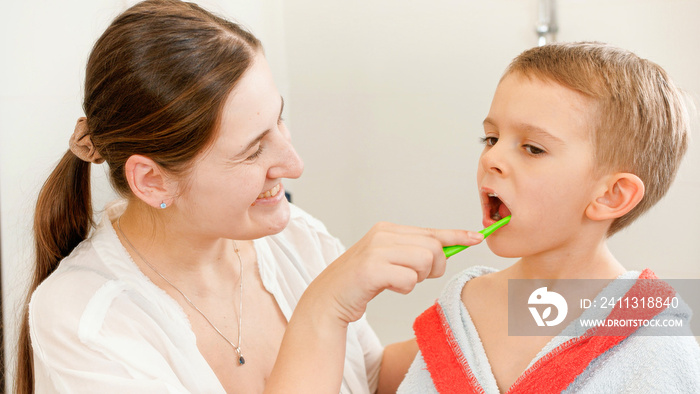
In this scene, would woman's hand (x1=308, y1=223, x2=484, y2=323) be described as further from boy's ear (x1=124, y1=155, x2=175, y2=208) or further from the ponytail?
the ponytail

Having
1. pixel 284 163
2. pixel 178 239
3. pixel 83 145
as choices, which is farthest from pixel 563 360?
pixel 83 145

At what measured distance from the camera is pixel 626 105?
2.71 ft

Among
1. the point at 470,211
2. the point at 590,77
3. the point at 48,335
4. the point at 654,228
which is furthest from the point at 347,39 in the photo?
the point at 48,335

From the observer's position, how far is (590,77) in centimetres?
83

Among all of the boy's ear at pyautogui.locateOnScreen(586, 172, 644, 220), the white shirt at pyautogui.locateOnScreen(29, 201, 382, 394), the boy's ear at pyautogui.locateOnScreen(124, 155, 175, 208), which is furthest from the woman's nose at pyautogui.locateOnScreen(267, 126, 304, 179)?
the boy's ear at pyautogui.locateOnScreen(586, 172, 644, 220)

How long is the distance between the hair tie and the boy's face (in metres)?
0.56

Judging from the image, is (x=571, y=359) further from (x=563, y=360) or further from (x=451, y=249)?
(x=451, y=249)

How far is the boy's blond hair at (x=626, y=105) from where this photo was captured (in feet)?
2.71

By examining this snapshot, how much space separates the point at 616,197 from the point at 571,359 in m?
0.22

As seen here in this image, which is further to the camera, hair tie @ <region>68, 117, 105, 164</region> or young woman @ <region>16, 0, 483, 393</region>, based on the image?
hair tie @ <region>68, 117, 105, 164</region>

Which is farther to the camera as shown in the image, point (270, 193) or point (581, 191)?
point (270, 193)

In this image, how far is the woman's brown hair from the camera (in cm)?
86

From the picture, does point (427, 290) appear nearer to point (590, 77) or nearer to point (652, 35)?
point (652, 35)

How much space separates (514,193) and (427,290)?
97 centimetres
